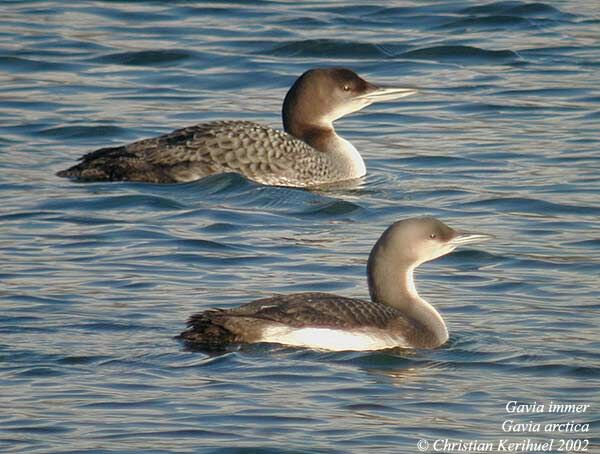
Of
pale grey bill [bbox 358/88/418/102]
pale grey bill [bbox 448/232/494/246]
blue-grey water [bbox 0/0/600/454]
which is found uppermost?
pale grey bill [bbox 358/88/418/102]

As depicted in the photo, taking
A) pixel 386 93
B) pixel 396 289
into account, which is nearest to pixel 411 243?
pixel 396 289

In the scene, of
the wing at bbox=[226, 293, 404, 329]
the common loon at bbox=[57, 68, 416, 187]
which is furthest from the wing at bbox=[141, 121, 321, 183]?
the wing at bbox=[226, 293, 404, 329]

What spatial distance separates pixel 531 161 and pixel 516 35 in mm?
4666

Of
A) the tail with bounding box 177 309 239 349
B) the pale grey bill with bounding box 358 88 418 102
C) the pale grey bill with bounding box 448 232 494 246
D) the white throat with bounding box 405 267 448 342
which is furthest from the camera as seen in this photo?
the pale grey bill with bounding box 358 88 418 102

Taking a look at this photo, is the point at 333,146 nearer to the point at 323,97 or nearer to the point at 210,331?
the point at 323,97

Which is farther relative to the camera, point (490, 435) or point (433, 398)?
point (433, 398)

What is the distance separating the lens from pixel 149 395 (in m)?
8.29

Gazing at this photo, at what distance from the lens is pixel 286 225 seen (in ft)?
39.7

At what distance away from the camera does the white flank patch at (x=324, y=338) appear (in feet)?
29.4

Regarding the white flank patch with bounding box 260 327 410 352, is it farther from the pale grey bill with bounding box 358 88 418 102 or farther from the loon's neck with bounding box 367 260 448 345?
the pale grey bill with bounding box 358 88 418 102

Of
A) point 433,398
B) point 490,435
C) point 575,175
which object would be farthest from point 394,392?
point 575,175

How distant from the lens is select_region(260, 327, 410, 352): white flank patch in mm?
8969

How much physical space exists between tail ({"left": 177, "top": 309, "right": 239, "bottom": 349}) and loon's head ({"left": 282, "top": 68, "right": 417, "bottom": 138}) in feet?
16.1

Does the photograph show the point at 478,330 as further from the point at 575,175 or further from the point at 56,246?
the point at 575,175
